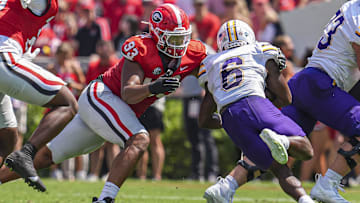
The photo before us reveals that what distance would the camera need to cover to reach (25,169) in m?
5.52

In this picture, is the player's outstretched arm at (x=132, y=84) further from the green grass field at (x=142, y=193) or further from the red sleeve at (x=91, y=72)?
the red sleeve at (x=91, y=72)

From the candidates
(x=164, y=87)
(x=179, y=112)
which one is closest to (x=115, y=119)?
(x=164, y=87)

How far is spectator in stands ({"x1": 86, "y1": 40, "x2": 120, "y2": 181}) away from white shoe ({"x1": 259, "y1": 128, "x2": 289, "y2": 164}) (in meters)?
5.44

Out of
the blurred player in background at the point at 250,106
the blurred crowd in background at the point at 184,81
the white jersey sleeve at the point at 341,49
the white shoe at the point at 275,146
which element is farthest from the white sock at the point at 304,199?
the blurred crowd in background at the point at 184,81

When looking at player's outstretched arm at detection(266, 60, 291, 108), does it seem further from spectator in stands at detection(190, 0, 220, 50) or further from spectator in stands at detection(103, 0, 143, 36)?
spectator in stands at detection(103, 0, 143, 36)

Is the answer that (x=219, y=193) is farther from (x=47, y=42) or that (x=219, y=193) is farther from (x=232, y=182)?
(x=47, y=42)

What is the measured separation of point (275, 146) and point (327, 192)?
2.97 ft

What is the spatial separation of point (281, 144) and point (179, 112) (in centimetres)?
654

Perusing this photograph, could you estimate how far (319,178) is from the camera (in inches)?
235

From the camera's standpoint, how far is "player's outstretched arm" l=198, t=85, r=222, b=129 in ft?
19.8

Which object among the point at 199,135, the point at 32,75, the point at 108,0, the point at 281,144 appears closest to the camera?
the point at 281,144

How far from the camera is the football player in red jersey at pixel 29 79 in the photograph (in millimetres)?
5676

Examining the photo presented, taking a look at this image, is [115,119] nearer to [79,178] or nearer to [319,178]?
[319,178]

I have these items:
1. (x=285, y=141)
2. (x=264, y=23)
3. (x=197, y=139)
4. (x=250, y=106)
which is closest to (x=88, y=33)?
(x=264, y=23)
